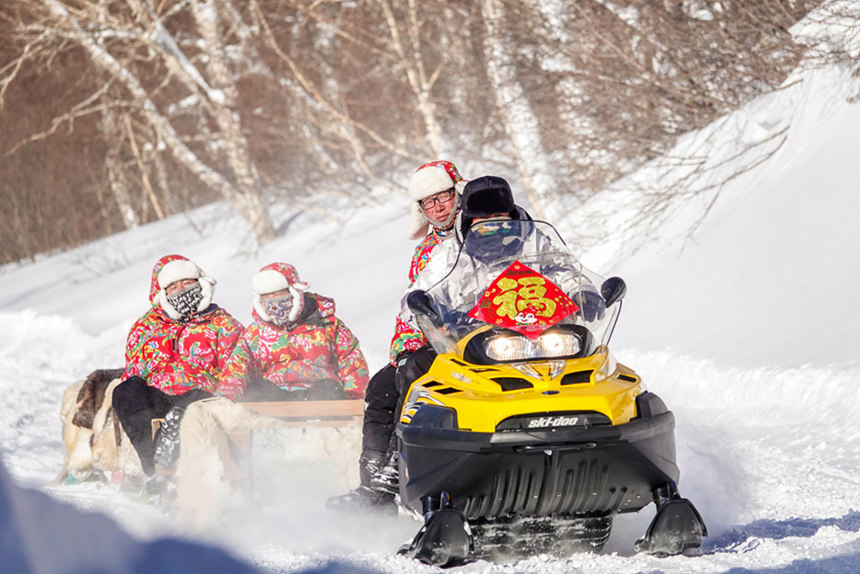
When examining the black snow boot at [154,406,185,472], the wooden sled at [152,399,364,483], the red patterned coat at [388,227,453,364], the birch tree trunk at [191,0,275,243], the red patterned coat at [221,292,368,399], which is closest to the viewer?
the red patterned coat at [388,227,453,364]

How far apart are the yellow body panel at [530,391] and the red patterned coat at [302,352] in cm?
244

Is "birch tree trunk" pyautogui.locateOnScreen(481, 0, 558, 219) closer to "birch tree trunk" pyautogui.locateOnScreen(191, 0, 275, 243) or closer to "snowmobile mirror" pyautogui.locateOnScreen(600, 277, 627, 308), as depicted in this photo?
"birch tree trunk" pyautogui.locateOnScreen(191, 0, 275, 243)

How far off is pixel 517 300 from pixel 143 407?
319 centimetres

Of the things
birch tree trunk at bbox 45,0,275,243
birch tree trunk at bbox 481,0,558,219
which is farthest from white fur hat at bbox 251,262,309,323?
birch tree trunk at bbox 45,0,275,243

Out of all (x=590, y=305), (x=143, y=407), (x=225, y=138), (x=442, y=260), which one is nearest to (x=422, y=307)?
(x=442, y=260)

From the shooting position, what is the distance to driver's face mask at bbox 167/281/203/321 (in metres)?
6.68

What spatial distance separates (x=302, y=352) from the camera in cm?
657

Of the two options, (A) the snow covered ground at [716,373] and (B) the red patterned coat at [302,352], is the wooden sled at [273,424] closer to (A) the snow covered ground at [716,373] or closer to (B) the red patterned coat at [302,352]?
(A) the snow covered ground at [716,373]

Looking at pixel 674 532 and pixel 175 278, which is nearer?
pixel 674 532

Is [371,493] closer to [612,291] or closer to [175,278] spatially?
[612,291]

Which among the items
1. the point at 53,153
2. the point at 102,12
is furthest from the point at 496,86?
the point at 53,153

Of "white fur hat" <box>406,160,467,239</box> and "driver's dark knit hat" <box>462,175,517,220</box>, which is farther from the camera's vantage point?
"white fur hat" <box>406,160,467,239</box>

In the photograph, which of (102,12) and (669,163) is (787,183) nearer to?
(669,163)

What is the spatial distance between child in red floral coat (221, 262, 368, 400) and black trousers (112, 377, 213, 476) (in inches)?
14.8
